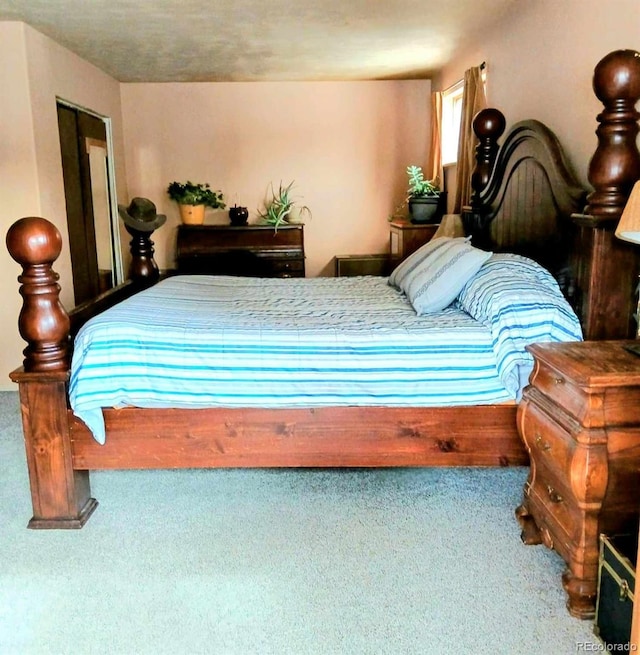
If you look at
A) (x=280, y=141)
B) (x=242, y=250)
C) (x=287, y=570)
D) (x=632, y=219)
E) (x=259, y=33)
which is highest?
(x=259, y=33)

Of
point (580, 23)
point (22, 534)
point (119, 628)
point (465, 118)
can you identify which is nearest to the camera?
point (119, 628)

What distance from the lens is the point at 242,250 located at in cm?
508

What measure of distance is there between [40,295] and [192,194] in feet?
10.7

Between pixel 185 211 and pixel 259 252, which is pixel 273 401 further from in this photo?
pixel 185 211

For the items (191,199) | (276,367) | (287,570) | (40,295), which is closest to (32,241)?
(40,295)

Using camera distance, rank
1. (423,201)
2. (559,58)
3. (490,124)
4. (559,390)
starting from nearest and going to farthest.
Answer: (559,390)
(559,58)
(490,124)
(423,201)

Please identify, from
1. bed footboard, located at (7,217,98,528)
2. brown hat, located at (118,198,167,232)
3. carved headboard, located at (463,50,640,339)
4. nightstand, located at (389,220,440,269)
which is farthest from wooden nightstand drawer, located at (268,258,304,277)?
bed footboard, located at (7,217,98,528)

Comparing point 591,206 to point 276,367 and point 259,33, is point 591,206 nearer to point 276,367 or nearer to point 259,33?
point 276,367

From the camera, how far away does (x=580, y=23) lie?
264 centimetres

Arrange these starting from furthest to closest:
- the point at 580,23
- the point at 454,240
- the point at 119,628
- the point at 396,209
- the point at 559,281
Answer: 1. the point at 396,209
2. the point at 454,240
3. the point at 580,23
4. the point at 559,281
5. the point at 119,628

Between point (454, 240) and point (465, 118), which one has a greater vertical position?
point (465, 118)

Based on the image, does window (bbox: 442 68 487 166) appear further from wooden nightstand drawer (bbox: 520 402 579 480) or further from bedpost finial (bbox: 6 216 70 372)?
bedpost finial (bbox: 6 216 70 372)

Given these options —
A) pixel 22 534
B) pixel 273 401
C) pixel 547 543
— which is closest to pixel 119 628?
pixel 22 534

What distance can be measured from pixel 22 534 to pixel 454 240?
2179 mm
